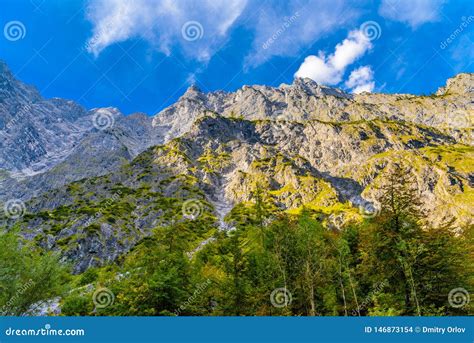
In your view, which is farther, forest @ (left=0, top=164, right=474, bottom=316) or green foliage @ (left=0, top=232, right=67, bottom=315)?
green foliage @ (left=0, top=232, right=67, bottom=315)

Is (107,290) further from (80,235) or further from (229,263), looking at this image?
(80,235)

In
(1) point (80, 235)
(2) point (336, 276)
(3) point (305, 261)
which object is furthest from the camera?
(1) point (80, 235)

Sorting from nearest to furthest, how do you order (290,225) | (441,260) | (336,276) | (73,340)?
(73,340) → (441,260) → (336,276) → (290,225)

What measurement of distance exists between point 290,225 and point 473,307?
21018 mm

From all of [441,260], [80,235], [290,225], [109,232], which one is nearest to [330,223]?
[109,232]

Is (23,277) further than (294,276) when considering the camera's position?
No

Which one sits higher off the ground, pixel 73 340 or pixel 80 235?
pixel 80 235

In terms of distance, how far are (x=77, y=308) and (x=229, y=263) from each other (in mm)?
24078

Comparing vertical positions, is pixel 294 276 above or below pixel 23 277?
above

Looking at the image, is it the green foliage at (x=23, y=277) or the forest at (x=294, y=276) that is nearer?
the forest at (x=294, y=276)

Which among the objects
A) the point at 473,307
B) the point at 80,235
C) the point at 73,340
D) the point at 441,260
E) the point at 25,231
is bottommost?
the point at 73,340

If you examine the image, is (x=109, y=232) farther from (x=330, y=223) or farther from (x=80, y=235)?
(x=330, y=223)

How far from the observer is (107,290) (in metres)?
39.1

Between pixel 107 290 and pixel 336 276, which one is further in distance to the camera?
pixel 336 276
